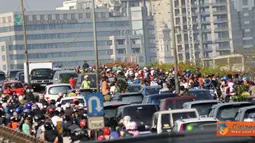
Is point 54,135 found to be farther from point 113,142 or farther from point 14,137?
point 113,142

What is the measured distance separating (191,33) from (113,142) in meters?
190

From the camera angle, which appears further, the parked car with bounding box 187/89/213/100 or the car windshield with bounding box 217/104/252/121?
the parked car with bounding box 187/89/213/100

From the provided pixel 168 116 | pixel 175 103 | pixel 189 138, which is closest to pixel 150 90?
pixel 175 103

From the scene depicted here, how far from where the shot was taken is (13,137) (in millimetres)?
30594

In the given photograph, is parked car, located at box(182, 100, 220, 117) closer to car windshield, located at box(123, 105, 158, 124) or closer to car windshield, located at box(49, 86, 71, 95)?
car windshield, located at box(123, 105, 158, 124)

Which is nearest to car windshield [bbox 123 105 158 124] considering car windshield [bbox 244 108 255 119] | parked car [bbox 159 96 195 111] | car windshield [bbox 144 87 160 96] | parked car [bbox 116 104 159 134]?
parked car [bbox 116 104 159 134]

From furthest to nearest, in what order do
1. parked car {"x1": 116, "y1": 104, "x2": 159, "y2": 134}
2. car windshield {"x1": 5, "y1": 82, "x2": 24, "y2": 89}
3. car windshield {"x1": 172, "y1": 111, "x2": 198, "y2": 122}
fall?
car windshield {"x1": 5, "y1": 82, "x2": 24, "y2": 89} < parked car {"x1": 116, "y1": 104, "x2": 159, "y2": 134} < car windshield {"x1": 172, "y1": 111, "x2": 198, "y2": 122}

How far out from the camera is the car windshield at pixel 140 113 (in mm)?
26641

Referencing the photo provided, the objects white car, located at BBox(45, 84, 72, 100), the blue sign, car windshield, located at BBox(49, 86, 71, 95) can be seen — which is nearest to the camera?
the blue sign

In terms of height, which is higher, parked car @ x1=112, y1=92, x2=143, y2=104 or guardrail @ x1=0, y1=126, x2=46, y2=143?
parked car @ x1=112, y1=92, x2=143, y2=104

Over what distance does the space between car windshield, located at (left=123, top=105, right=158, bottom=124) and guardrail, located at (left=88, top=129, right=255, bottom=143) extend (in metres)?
18.6

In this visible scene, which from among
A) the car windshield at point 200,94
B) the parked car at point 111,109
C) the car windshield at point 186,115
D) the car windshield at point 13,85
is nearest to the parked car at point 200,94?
the car windshield at point 200,94

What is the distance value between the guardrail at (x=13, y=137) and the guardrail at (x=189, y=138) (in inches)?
677

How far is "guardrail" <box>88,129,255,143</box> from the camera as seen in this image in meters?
7.77
